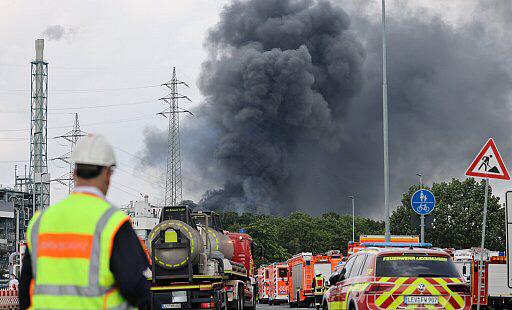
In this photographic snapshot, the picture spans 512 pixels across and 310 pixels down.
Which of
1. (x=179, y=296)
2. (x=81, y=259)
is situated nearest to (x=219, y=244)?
(x=179, y=296)

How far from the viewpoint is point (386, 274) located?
14.1m

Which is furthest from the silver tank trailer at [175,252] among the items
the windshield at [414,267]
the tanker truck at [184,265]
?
the windshield at [414,267]

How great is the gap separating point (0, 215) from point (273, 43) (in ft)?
141

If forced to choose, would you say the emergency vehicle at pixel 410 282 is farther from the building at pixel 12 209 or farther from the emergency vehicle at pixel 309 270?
the building at pixel 12 209

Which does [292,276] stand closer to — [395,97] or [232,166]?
[232,166]

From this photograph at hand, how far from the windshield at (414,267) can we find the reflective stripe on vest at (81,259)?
9927mm

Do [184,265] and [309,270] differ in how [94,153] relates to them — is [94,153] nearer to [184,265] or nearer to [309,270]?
[184,265]

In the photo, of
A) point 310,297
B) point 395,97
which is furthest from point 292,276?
point 395,97

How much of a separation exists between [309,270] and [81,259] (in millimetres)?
40704

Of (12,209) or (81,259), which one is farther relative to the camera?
(12,209)

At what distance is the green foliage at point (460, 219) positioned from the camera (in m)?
85.8

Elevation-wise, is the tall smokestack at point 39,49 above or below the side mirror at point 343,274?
above

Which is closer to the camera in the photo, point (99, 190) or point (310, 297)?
point (99, 190)

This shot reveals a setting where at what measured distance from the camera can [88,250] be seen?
177 inches
